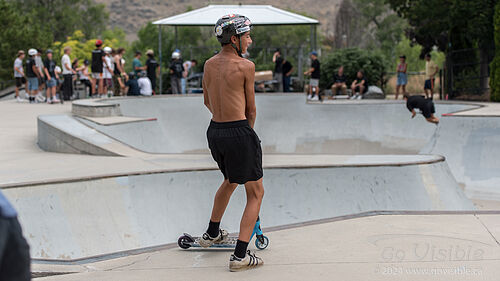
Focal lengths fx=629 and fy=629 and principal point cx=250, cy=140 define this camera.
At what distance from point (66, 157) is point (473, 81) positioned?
17.2m

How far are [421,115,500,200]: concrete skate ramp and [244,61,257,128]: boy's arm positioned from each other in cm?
714

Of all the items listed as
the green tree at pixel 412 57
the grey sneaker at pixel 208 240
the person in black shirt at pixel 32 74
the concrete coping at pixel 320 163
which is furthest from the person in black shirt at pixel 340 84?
the green tree at pixel 412 57

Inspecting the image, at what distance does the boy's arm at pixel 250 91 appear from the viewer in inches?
174

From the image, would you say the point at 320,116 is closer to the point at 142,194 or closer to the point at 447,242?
the point at 142,194

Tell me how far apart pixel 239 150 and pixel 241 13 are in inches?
734

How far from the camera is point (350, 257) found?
15.0 ft

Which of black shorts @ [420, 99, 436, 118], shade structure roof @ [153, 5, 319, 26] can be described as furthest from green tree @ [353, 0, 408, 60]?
black shorts @ [420, 99, 436, 118]

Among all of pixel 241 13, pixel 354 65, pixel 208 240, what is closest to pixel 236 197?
pixel 208 240

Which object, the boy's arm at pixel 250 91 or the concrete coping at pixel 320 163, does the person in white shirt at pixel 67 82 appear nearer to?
the concrete coping at pixel 320 163

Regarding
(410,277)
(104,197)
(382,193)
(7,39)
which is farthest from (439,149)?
(7,39)

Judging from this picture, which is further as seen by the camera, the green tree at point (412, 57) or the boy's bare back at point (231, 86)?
the green tree at point (412, 57)

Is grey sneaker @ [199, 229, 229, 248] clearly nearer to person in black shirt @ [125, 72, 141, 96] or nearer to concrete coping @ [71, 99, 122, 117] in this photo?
concrete coping @ [71, 99, 122, 117]

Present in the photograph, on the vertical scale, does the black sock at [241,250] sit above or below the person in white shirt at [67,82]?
below

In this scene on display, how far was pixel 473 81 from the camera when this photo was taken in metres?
23.0
